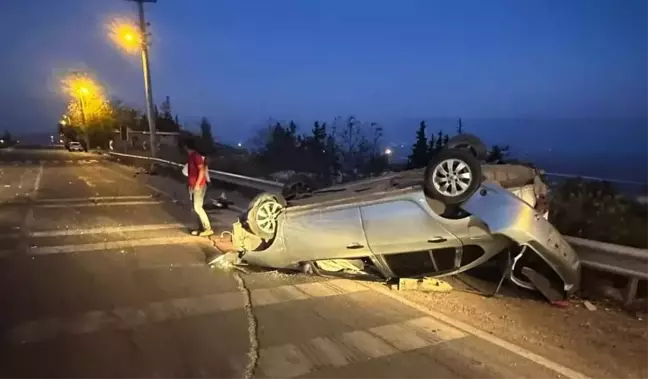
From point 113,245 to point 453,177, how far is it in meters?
5.67

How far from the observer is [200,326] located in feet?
16.4

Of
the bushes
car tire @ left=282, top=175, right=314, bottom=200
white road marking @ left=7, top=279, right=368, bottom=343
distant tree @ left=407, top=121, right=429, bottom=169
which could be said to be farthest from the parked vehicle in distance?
the bushes

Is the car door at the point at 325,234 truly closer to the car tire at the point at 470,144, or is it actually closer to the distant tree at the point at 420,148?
the car tire at the point at 470,144

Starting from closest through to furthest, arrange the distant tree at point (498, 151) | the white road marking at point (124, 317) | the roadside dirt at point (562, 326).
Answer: the roadside dirt at point (562, 326), the white road marking at point (124, 317), the distant tree at point (498, 151)

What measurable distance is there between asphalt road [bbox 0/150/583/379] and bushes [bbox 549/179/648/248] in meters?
3.01

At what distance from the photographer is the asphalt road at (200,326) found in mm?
4133

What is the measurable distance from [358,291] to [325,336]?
1388 mm

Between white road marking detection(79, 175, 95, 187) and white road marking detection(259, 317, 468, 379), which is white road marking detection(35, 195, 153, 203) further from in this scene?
white road marking detection(259, 317, 468, 379)

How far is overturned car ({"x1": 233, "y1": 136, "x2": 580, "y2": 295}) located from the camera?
5.37 meters

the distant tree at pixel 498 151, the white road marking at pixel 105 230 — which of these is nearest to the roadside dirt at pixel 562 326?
the white road marking at pixel 105 230

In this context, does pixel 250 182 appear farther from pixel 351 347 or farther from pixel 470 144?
pixel 351 347

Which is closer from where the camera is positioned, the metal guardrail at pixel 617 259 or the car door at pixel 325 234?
the metal guardrail at pixel 617 259

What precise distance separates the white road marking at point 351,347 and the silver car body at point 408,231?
987mm

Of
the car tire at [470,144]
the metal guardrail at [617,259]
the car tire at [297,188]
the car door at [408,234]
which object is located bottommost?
the metal guardrail at [617,259]
